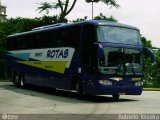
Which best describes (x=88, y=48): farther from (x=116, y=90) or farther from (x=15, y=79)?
(x=15, y=79)

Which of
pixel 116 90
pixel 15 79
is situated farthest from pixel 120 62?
pixel 15 79

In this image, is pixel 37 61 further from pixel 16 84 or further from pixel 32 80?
pixel 16 84

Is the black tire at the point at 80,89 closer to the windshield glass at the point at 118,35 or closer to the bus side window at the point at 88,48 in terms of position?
the bus side window at the point at 88,48

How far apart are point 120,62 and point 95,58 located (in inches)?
44.4

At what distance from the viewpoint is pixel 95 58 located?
65.7 ft

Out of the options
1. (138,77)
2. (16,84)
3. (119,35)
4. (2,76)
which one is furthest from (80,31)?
(2,76)

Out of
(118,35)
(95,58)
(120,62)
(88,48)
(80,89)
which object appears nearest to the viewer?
(95,58)

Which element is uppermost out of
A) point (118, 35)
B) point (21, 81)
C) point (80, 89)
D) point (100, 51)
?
point (118, 35)

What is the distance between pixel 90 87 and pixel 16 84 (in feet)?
39.0

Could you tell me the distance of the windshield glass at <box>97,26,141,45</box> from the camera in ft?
66.9

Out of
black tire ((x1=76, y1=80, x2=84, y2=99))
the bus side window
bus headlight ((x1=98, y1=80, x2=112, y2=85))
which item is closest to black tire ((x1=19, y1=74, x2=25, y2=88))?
black tire ((x1=76, y1=80, x2=84, y2=99))

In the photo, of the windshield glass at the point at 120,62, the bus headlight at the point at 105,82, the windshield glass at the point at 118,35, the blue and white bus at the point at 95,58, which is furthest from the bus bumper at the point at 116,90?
the windshield glass at the point at 118,35

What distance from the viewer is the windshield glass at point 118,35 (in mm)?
20391

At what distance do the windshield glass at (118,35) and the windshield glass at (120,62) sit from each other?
0.43 metres
